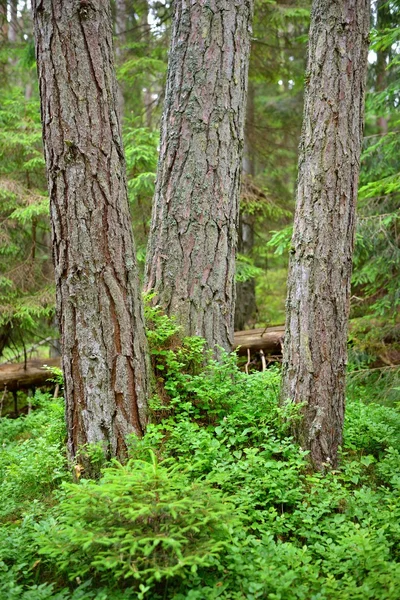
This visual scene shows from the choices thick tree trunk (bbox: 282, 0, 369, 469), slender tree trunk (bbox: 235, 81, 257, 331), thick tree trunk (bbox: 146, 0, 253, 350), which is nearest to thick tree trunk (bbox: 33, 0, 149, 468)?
thick tree trunk (bbox: 146, 0, 253, 350)

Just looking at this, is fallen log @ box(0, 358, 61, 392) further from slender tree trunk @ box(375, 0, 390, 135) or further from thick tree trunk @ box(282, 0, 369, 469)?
slender tree trunk @ box(375, 0, 390, 135)

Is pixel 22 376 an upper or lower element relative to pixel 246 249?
lower

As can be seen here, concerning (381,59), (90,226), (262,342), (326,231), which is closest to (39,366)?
(262,342)

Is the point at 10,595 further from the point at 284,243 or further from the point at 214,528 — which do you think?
the point at 284,243

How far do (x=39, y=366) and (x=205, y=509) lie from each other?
20.3ft

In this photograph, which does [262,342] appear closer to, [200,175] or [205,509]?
[200,175]

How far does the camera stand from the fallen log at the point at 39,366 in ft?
27.1

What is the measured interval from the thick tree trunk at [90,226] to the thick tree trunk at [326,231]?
1.32 meters

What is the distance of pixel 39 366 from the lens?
8562 mm

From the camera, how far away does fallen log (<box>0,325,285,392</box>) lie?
27.1ft

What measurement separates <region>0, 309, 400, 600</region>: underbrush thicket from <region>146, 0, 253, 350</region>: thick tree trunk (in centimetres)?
37

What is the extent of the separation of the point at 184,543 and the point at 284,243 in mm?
4628

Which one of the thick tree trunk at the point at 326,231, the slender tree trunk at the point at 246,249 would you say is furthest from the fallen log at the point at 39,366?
the thick tree trunk at the point at 326,231

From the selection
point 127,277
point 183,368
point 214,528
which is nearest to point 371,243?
point 183,368
